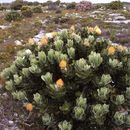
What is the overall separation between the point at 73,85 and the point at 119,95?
1454 millimetres

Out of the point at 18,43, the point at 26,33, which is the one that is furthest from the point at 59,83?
the point at 26,33

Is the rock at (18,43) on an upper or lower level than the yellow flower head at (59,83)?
lower

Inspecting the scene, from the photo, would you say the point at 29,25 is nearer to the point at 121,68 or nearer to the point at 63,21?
the point at 63,21

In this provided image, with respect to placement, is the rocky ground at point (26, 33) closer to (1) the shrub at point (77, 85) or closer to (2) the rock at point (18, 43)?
(2) the rock at point (18, 43)

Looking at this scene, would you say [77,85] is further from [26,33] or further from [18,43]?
[26,33]

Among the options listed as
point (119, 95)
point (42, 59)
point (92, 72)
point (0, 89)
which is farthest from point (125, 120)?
point (0, 89)

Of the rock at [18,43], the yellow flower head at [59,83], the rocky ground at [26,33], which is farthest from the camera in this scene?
the rock at [18,43]

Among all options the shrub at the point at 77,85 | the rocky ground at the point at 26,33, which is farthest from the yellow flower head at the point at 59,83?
the rocky ground at the point at 26,33

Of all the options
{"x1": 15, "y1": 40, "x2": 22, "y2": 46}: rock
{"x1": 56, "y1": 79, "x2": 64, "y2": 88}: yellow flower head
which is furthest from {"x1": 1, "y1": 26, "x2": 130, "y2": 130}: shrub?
{"x1": 15, "y1": 40, "x2": 22, "y2": 46}: rock

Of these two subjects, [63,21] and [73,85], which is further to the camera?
[63,21]

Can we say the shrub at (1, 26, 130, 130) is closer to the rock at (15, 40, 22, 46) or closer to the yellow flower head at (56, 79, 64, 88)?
the yellow flower head at (56, 79, 64, 88)

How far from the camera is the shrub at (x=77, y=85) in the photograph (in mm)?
12453

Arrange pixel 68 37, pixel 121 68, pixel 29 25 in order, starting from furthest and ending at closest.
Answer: pixel 29 25
pixel 68 37
pixel 121 68

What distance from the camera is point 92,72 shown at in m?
12.8
